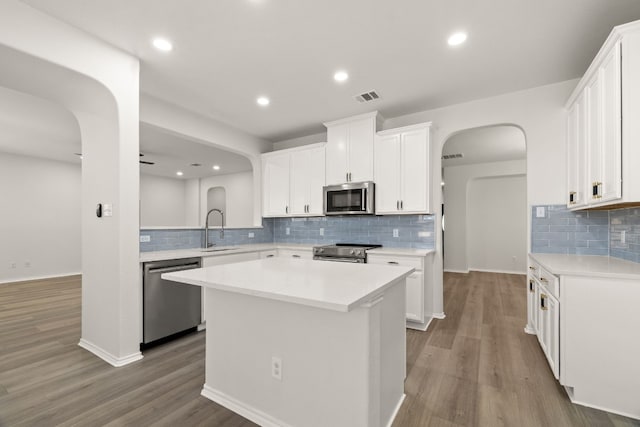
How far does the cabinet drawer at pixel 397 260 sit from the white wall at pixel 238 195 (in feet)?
17.8

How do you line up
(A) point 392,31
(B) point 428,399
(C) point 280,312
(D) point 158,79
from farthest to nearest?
(D) point 158,79
(A) point 392,31
(B) point 428,399
(C) point 280,312

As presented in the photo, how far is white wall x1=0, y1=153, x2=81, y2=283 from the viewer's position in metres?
5.82

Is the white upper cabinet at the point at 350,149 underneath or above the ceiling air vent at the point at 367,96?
underneath

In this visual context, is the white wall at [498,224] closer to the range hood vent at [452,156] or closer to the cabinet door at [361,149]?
the range hood vent at [452,156]

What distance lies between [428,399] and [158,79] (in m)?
3.71

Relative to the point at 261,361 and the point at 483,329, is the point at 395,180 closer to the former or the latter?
the point at 483,329

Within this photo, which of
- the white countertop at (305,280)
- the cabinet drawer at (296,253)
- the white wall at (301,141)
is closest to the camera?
the white countertop at (305,280)

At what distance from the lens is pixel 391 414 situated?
5.86 ft

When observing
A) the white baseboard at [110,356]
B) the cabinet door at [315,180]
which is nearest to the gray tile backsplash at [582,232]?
the cabinet door at [315,180]

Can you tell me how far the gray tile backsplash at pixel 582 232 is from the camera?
2.58 meters

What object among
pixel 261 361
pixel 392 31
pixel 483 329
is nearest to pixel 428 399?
pixel 261 361

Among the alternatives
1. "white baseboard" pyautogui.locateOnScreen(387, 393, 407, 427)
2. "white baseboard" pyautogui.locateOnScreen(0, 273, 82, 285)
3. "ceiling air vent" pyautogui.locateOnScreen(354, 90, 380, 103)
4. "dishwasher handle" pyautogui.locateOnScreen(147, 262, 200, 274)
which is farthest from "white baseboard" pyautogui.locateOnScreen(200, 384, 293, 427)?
"white baseboard" pyautogui.locateOnScreen(0, 273, 82, 285)

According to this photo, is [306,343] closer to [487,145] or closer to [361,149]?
[361,149]

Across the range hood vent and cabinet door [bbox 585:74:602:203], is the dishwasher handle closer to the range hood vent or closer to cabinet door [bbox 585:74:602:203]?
cabinet door [bbox 585:74:602:203]
